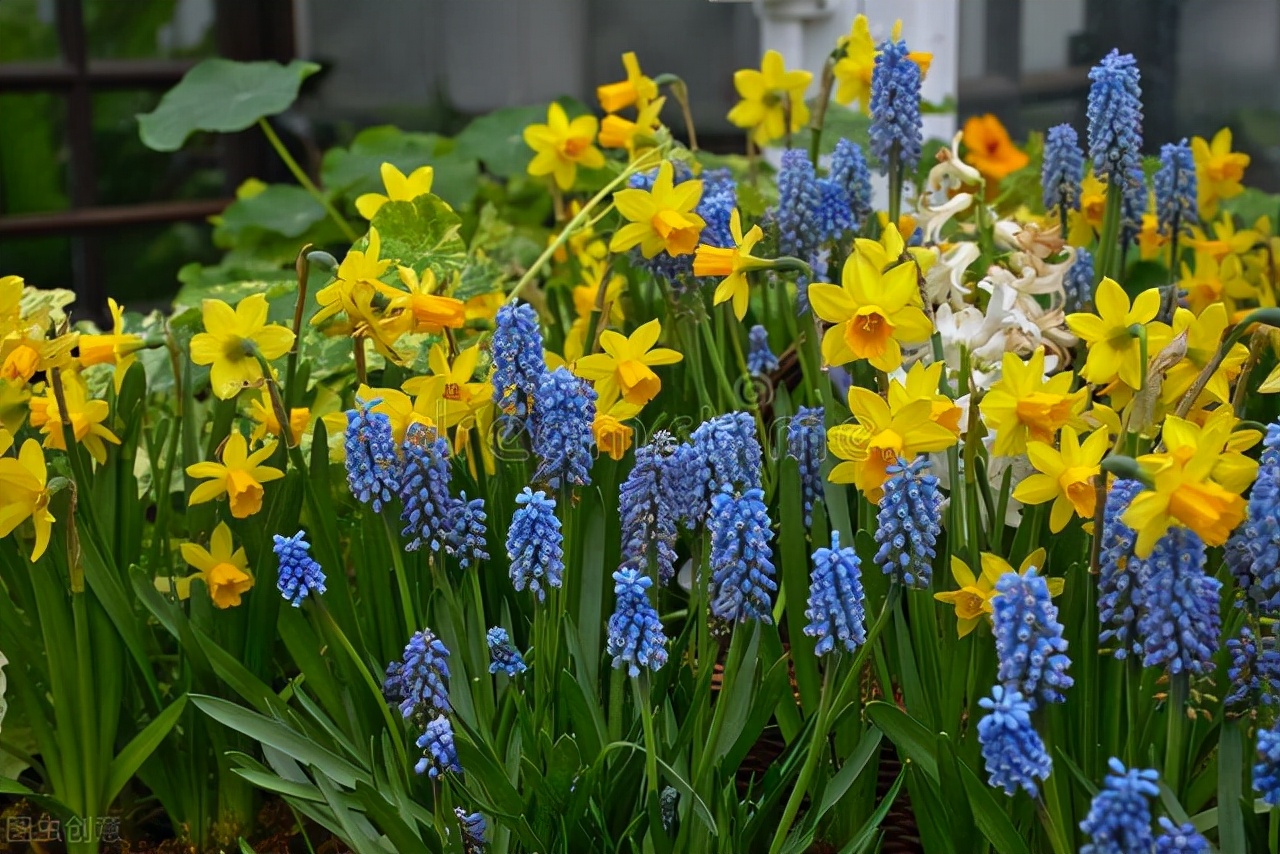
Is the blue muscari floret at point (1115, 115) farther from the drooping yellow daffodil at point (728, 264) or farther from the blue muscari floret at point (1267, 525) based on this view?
the blue muscari floret at point (1267, 525)

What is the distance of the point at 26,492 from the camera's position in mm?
949

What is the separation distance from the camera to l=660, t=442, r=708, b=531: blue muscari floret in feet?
2.80

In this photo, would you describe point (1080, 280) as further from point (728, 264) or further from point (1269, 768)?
point (1269, 768)

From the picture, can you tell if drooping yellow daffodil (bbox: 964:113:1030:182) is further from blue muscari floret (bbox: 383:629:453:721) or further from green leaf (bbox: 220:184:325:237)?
blue muscari floret (bbox: 383:629:453:721)

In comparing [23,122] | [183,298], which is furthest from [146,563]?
[23,122]

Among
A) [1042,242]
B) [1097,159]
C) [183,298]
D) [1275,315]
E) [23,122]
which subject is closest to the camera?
[1275,315]

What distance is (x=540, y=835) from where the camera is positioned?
0.85 m

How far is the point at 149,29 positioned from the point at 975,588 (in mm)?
2599

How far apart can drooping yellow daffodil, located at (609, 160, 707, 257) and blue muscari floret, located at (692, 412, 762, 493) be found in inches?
8.3

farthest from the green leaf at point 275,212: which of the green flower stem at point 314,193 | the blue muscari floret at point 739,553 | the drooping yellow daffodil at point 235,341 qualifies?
the blue muscari floret at point 739,553

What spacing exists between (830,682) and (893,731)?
0.18ft

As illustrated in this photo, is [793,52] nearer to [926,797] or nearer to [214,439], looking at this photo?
[214,439]

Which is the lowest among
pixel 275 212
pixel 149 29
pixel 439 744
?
pixel 439 744

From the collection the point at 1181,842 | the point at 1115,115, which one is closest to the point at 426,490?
the point at 1181,842
